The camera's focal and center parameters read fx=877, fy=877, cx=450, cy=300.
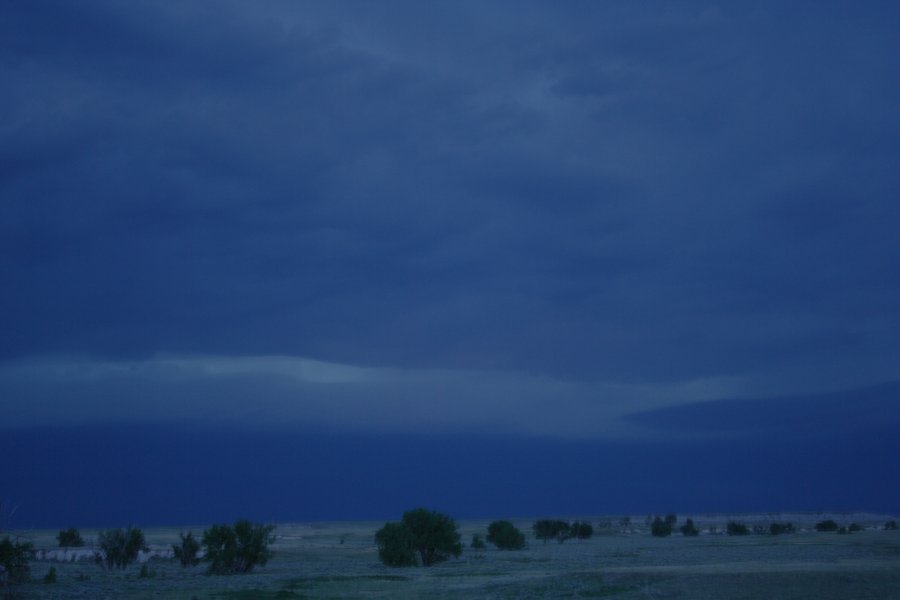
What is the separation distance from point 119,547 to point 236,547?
1110cm

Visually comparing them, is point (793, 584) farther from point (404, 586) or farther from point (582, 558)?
point (582, 558)

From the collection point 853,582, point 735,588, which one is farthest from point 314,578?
point 853,582

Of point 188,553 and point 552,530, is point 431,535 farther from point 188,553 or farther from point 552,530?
point 552,530

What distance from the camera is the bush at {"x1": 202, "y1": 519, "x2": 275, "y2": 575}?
5959cm

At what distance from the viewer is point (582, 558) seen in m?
64.9

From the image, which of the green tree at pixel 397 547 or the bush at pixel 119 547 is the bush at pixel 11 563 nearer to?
the bush at pixel 119 547

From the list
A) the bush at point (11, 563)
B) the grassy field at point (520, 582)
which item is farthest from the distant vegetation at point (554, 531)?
the bush at point (11, 563)

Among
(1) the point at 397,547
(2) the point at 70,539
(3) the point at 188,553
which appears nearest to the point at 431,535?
(1) the point at 397,547

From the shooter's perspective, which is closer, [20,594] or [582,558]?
[20,594]

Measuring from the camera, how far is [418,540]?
67.4 meters

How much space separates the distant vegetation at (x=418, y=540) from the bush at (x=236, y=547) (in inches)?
379

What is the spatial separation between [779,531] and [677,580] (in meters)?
86.5

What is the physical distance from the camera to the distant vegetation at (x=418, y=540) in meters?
65.6

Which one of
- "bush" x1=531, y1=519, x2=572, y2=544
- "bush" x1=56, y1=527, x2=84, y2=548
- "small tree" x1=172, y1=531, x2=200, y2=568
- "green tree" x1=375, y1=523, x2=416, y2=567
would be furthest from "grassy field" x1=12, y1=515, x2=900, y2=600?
"bush" x1=531, y1=519, x2=572, y2=544
